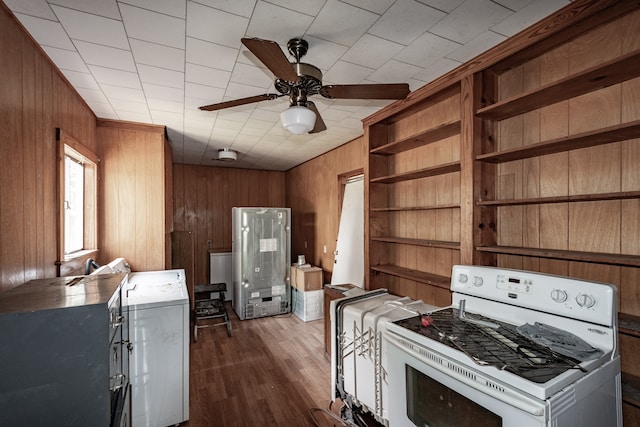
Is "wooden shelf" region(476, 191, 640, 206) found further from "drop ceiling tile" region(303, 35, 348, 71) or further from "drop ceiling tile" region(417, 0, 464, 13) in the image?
"drop ceiling tile" region(303, 35, 348, 71)

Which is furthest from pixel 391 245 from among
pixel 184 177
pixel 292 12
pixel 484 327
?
pixel 184 177

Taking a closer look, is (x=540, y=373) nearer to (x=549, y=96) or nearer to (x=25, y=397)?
(x=549, y=96)

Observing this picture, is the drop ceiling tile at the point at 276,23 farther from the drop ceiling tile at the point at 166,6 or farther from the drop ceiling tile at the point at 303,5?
the drop ceiling tile at the point at 166,6

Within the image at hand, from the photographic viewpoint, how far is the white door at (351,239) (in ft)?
11.6

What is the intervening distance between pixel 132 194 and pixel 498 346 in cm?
335

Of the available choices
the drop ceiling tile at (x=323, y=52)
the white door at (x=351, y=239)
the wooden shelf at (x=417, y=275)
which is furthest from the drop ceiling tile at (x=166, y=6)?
the white door at (x=351, y=239)

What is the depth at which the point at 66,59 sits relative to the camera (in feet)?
6.17

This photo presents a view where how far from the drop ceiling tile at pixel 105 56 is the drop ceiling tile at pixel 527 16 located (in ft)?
6.82

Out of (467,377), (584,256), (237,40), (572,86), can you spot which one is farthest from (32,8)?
(584,256)

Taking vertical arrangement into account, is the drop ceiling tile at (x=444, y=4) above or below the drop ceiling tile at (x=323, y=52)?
above

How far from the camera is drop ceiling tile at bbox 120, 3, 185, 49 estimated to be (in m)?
1.44

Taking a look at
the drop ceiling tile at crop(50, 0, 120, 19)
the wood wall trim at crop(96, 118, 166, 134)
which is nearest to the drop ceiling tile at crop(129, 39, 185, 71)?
the drop ceiling tile at crop(50, 0, 120, 19)

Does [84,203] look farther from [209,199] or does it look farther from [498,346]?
[498,346]

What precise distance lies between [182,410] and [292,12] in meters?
2.58
